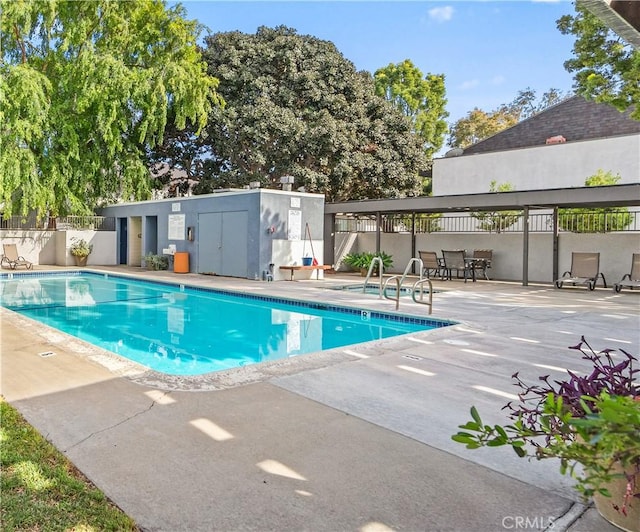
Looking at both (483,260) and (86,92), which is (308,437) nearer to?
(483,260)

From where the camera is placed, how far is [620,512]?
197 cm

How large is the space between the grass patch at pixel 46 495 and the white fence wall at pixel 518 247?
46.0 feet

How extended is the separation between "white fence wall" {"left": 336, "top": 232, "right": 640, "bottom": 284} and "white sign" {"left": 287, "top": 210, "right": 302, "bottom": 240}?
3609 mm

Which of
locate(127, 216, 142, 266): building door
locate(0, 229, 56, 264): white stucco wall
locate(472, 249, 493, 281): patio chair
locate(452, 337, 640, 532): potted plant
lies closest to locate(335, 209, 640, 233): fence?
locate(472, 249, 493, 281): patio chair

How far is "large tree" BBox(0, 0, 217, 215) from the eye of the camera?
1530 centimetres

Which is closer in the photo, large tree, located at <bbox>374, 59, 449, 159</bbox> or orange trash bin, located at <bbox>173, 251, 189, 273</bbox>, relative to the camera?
orange trash bin, located at <bbox>173, 251, 189, 273</bbox>

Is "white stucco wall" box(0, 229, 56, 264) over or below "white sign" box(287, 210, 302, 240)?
below

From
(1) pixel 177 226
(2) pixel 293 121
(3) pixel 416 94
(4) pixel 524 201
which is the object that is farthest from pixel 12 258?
(3) pixel 416 94

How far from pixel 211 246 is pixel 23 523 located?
13700 millimetres

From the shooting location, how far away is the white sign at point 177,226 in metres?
16.5

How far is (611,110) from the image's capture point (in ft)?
63.4

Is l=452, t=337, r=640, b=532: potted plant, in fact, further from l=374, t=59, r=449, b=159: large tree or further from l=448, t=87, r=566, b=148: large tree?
l=448, t=87, r=566, b=148: large tree

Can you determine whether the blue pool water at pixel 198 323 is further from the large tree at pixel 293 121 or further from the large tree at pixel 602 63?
the large tree at pixel 293 121

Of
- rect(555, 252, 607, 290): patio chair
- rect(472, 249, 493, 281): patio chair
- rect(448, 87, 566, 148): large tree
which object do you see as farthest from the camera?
rect(448, 87, 566, 148): large tree
